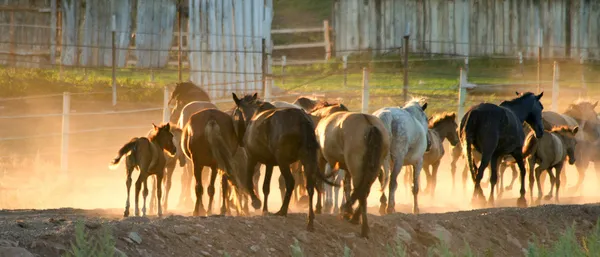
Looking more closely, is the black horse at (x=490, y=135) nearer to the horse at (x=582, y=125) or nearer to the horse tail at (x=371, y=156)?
the horse at (x=582, y=125)

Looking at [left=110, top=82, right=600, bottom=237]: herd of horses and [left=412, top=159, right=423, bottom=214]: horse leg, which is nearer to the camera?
[left=110, top=82, right=600, bottom=237]: herd of horses

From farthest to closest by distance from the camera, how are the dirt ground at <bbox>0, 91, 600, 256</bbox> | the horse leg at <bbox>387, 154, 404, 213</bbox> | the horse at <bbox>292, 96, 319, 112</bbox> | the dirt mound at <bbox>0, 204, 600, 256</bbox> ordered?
the horse at <bbox>292, 96, 319, 112</bbox>
the horse leg at <bbox>387, 154, 404, 213</bbox>
the dirt ground at <bbox>0, 91, 600, 256</bbox>
the dirt mound at <bbox>0, 204, 600, 256</bbox>

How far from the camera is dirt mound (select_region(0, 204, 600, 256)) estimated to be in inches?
489

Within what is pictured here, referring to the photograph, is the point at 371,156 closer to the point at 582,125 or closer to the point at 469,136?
the point at 469,136

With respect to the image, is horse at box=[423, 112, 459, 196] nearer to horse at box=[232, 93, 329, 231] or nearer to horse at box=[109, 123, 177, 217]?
horse at box=[109, 123, 177, 217]

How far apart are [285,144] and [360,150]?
848mm

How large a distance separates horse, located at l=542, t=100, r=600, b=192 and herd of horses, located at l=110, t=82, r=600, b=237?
1.14 metres

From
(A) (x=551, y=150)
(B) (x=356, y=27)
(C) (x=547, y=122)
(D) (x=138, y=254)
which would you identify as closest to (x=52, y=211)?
(D) (x=138, y=254)

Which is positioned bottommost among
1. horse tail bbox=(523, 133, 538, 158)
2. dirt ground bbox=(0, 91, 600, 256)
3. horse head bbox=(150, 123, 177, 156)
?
dirt ground bbox=(0, 91, 600, 256)

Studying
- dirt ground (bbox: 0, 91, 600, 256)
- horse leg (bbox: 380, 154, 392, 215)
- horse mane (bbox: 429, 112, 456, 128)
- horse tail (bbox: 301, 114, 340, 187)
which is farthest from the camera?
horse mane (bbox: 429, 112, 456, 128)

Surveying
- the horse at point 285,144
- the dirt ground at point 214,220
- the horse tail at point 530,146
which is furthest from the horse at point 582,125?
the horse at point 285,144

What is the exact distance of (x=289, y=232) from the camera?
14.2m

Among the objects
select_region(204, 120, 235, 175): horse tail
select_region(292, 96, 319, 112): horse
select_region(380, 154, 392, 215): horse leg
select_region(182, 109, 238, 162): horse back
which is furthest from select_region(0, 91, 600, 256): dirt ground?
select_region(292, 96, 319, 112): horse

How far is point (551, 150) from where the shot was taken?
68.5 ft
